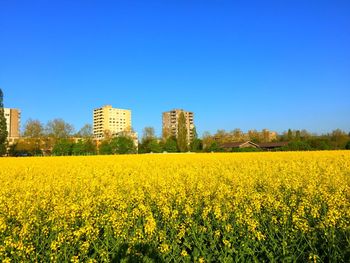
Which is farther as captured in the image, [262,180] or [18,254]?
[262,180]

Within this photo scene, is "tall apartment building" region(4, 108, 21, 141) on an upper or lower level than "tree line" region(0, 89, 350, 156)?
→ upper

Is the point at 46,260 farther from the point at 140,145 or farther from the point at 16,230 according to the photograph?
the point at 140,145

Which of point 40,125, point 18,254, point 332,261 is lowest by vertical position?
point 332,261

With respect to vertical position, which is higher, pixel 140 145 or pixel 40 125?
pixel 40 125

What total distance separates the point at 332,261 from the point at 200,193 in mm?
4740

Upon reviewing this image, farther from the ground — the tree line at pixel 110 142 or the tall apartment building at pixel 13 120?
the tall apartment building at pixel 13 120

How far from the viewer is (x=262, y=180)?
39.5ft

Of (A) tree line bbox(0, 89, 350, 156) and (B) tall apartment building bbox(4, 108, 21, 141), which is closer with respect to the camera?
(A) tree line bbox(0, 89, 350, 156)

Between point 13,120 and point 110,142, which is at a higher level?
point 13,120

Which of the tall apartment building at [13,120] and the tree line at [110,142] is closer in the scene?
the tree line at [110,142]

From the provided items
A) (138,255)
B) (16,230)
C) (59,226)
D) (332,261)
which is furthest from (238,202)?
(16,230)

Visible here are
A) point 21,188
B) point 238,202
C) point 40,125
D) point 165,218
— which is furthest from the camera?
point 40,125

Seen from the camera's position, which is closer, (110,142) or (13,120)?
(110,142)

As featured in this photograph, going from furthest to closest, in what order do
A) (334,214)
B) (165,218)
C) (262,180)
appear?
1. (262,180)
2. (165,218)
3. (334,214)
